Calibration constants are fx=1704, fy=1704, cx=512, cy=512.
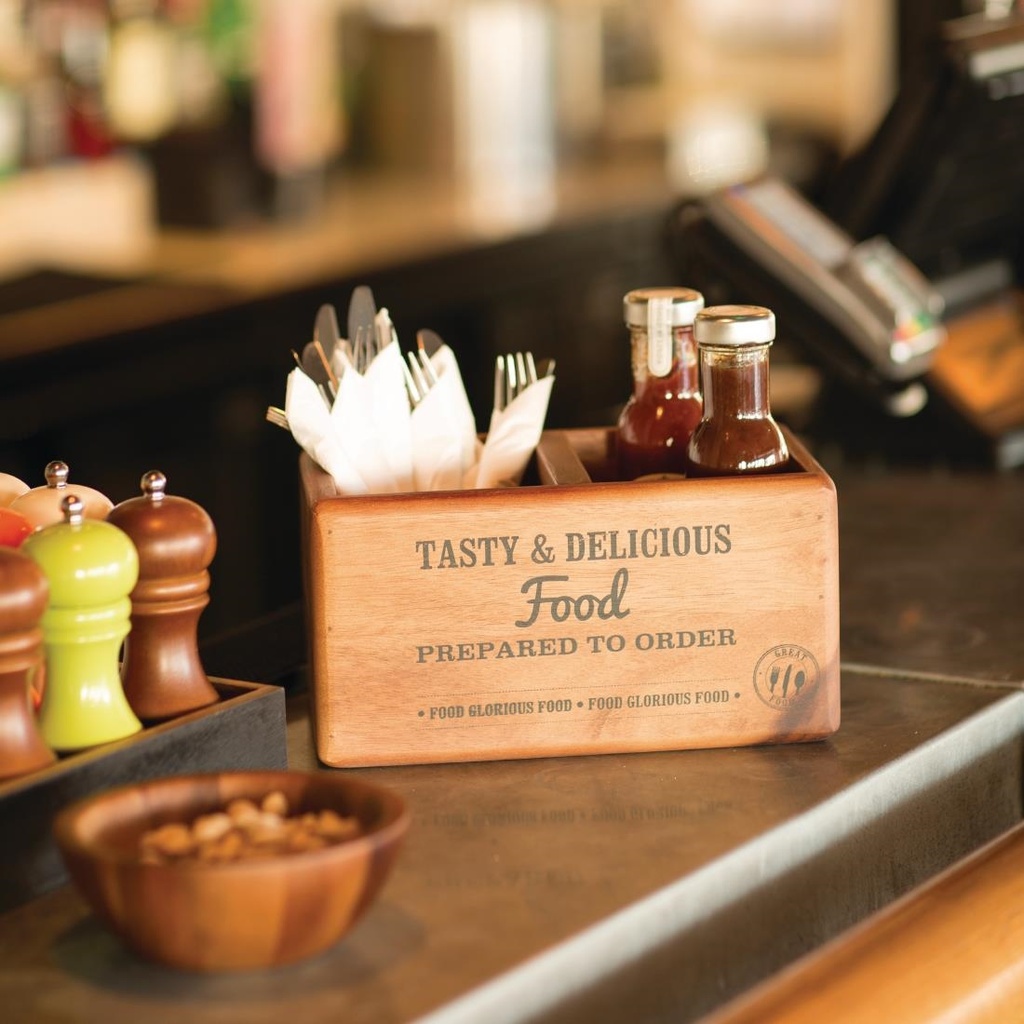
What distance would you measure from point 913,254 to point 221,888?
1.48 metres

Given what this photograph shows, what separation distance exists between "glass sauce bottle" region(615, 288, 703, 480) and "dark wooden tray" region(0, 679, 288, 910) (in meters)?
0.32

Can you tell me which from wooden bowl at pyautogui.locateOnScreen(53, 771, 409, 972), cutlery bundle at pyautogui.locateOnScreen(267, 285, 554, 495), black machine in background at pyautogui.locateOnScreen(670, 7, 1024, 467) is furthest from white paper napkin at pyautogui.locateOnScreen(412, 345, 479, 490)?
black machine in background at pyautogui.locateOnScreen(670, 7, 1024, 467)

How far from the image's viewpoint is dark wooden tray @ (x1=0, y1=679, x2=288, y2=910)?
0.88 metres

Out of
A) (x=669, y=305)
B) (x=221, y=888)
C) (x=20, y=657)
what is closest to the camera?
(x=221, y=888)

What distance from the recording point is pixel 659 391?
1.17 m

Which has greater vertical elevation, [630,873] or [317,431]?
[317,431]

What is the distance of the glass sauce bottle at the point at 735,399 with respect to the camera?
3.46ft

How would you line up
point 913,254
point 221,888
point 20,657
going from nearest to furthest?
point 221,888 → point 20,657 → point 913,254

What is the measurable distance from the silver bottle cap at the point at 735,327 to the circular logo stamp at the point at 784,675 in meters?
0.19

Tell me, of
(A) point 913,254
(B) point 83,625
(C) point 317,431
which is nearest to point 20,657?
(B) point 83,625

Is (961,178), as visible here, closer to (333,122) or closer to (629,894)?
(629,894)

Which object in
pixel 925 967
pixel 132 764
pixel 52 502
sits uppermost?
pixel 52 502

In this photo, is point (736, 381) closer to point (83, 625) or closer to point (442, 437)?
→ point (442, 437)

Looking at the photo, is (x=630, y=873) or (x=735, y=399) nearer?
(x=630, y=873)
